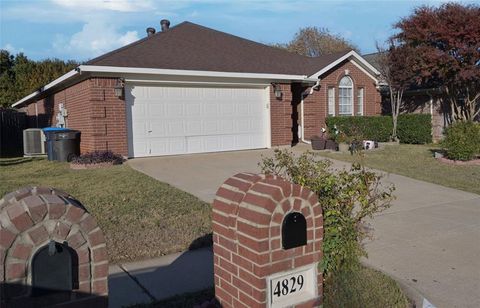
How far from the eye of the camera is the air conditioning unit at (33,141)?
55.1 ft

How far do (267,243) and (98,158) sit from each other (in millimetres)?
10337

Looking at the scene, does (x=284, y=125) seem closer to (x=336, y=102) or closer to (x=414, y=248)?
(x=336, y=102)

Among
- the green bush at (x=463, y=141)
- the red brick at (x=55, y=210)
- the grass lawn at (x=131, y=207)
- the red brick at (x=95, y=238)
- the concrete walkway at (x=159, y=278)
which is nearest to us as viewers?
the red brick at (x=55, y=210)

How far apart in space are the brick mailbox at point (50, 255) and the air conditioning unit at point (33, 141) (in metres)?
15.3

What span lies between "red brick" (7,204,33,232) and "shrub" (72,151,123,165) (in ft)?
33.5

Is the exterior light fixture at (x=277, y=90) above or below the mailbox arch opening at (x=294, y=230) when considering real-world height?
above

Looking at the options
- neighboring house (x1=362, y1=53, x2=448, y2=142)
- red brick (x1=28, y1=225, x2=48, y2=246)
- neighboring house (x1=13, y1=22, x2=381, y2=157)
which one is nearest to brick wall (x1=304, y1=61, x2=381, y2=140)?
neighboring house (x1=13, y1=22, x2=381, y2=157)

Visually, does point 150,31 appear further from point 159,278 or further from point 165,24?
A: point 159,278

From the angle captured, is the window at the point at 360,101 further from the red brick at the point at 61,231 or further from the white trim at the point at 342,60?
the red brick at the point at 61,231

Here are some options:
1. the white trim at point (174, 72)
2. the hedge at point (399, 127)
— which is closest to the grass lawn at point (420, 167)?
the hedge at point (399, 127)

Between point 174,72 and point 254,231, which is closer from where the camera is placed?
point 254,231

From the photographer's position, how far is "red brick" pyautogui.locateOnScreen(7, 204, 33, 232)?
2518mm

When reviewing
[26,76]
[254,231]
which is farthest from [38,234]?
[26,76]

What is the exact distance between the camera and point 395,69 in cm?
1897
